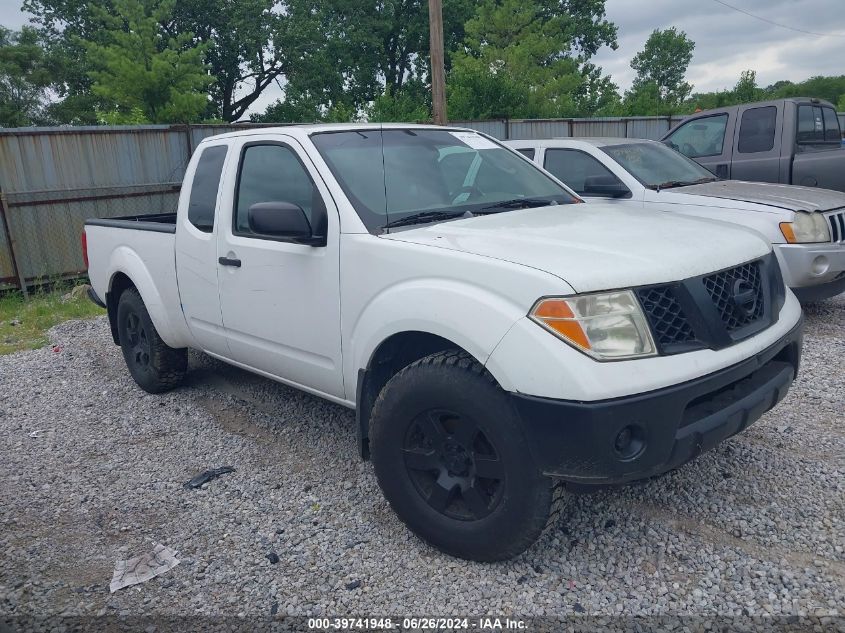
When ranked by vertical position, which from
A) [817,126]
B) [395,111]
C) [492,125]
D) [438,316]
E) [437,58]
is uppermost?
[437,58]

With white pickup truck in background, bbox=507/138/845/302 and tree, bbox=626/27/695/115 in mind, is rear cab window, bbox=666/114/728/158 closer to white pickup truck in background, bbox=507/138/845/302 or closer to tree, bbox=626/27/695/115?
white pickup truck in background, bbox=507/138/845/302

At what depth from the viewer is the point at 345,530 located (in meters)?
3.37

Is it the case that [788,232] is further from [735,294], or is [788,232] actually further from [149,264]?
[149,264]

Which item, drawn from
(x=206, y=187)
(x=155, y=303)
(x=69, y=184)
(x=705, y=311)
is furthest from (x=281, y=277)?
(x=69, y=184)

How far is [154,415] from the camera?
201 inches

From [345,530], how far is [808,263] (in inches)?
175

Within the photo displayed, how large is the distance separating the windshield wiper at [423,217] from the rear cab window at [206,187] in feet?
4.78

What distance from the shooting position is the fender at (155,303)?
491cm

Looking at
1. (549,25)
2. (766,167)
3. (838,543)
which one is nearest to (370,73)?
(549,25)

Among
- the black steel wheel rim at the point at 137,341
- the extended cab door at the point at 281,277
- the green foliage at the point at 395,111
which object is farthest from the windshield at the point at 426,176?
the green foliage at the point at 395,111

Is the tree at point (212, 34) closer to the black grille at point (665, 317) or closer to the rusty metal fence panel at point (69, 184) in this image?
the rusty metal fence panel at point (69, 184)

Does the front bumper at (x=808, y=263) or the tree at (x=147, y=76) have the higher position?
the tree at (x=147, y=76)

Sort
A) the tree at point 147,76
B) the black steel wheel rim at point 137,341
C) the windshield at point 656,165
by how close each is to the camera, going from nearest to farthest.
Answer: the black steel wheel rim at point 137,341
the windshield at point 656,165
the tree at point 147,76

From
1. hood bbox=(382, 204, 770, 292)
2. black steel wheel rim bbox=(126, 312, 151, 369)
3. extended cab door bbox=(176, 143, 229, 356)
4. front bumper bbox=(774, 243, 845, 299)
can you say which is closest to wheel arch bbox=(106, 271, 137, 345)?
black steel wheel rim bbox=(126, 312, 151, 369)
